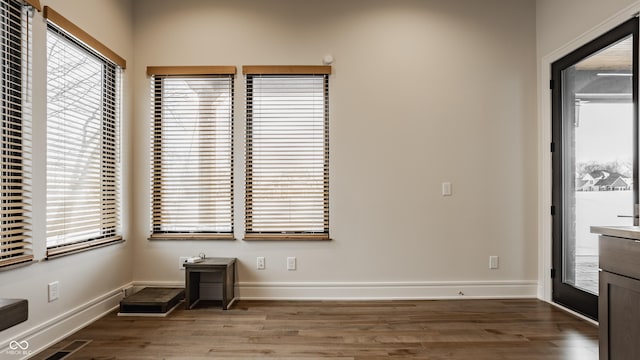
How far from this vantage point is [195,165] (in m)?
3.78

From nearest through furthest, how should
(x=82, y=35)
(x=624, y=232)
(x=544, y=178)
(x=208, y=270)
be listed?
(x=624, y=232) < (x=82, y=35) < (x=208, y=270) < (x=544, y=178)

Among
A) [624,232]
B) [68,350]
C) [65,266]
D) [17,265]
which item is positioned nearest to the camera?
[624,232]

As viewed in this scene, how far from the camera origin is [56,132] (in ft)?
8.98

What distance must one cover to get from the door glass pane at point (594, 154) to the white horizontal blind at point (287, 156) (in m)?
2.20

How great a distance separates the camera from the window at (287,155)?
3764mm

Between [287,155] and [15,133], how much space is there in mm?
2094

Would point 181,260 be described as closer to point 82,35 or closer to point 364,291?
point 364,291

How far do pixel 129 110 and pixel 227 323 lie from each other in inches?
88.2

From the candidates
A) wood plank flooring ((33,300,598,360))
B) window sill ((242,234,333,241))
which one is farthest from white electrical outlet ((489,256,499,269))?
window sill ((242,234,333,241))

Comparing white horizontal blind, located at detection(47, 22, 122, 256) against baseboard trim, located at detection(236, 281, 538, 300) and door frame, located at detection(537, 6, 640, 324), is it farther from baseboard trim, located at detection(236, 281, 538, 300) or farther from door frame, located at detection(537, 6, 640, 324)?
door frame, located at detection(537, 6, 640, 324)

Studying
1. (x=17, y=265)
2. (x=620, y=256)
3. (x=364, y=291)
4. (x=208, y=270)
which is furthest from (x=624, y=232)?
(x=17, y=265)

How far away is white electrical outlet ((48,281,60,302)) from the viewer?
2.65 meters

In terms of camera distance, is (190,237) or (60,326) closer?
(60,326)

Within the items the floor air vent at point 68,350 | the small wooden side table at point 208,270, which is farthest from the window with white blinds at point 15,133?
the small wooden side table at point 208,270
